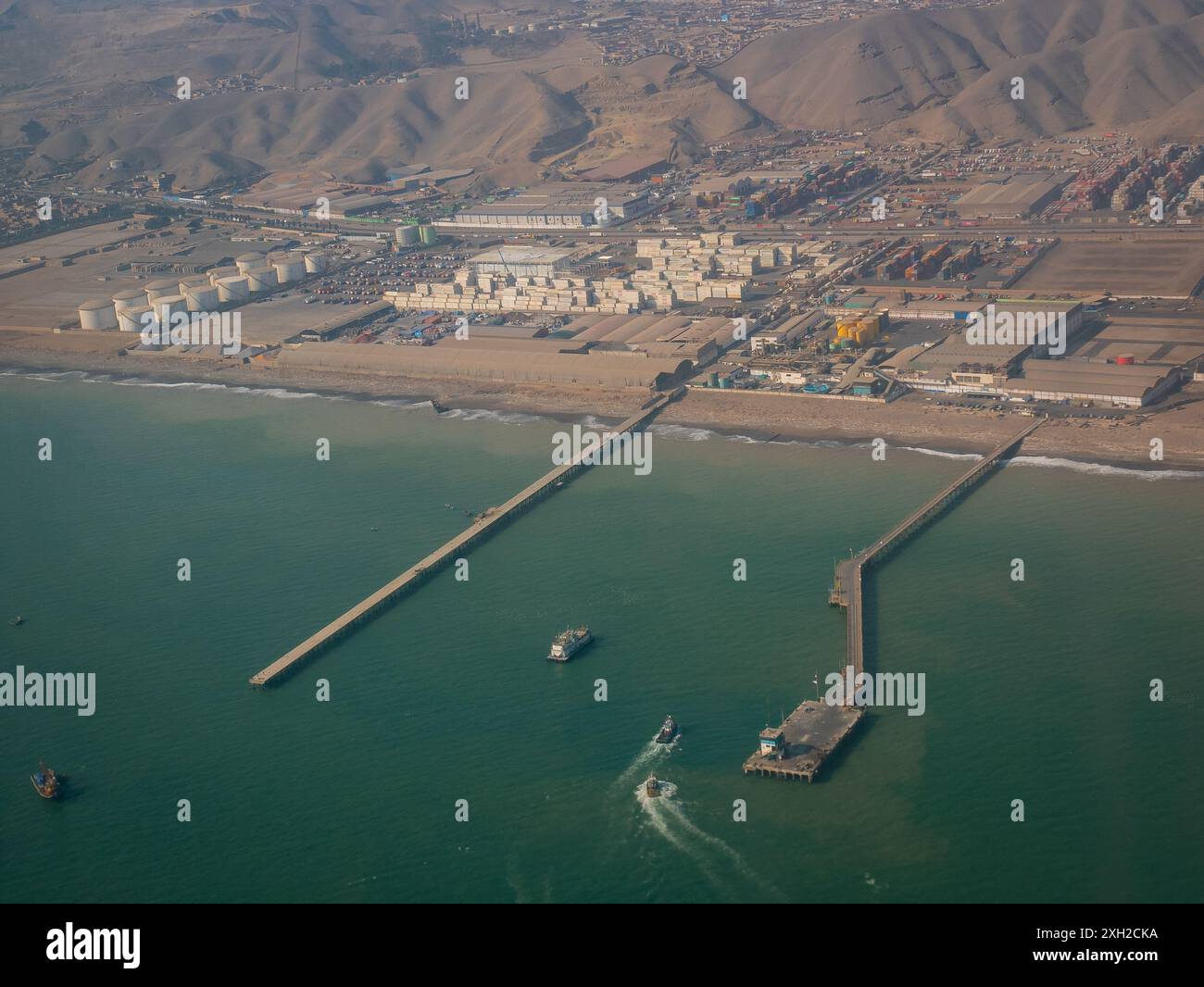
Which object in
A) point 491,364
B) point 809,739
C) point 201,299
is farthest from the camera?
point 201,299

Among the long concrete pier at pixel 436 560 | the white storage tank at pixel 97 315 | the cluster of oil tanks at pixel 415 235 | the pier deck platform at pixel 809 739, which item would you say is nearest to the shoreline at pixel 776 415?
the long concrete pier at pixel 436 560

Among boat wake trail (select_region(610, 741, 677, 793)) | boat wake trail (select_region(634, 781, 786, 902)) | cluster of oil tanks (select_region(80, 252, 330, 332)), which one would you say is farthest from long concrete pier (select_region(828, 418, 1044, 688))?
cluster of oil tanks (select_region(80, 252, 330, 332))

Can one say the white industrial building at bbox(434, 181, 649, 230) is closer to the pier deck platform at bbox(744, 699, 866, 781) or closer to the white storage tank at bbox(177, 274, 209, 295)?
the white storage tank at bbox(177, 274, 209, 295)

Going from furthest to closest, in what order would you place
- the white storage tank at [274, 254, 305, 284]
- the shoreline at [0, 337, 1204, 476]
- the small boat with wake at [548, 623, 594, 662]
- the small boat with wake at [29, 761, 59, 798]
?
the white storage tank at [274, 254, 305, 284] → the shoreline at [0, 337, 1204, 476] → the small boat with wake at [548, 623, 594, 662] → the small boat with wake at [29, 761, 59, 798]

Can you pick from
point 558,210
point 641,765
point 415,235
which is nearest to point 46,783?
point 641,765

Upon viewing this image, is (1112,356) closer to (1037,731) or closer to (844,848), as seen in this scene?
(1037,731)

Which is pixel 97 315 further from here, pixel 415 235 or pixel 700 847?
pixel 700 847

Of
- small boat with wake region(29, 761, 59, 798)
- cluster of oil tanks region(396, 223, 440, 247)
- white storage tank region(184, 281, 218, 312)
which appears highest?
cluster of oil tanks region(396, 223, 440, 247)
